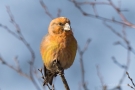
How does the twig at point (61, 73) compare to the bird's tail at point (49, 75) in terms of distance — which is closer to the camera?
the twig at point (61, 73)

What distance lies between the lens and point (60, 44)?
5.56 m

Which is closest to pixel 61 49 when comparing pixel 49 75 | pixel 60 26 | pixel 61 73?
pixel 60 26

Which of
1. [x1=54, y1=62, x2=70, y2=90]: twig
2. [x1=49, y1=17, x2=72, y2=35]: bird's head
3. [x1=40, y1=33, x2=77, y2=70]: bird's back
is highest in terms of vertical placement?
[x1=49, y1=17, x2=72, y2=35]: bird's head

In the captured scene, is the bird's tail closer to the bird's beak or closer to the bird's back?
the bird's back

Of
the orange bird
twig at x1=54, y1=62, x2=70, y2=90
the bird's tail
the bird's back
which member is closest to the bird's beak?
the orange bird

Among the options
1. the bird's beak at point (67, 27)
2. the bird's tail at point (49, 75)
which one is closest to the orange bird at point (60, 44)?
the bird's beak at point (67, 27)

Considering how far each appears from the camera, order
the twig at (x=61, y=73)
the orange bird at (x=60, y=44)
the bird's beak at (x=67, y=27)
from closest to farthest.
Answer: the twig at (x=61, y=73) → the bird's beak at (x=67, y=27) → the orange bird at (x=60, y=44)

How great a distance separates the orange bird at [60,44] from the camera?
5.55m

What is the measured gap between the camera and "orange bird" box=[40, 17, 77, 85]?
5547 millimetres

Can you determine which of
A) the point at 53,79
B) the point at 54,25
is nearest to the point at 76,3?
the point at 54,25

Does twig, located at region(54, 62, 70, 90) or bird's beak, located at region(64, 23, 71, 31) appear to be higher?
bird's beak, located at region(64, 23, 71, 31)

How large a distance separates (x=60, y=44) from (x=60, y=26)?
0.72ft

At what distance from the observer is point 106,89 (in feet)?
17.5

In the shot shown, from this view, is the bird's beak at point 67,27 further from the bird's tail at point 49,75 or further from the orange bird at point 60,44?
the bird's tail at point 49,75
